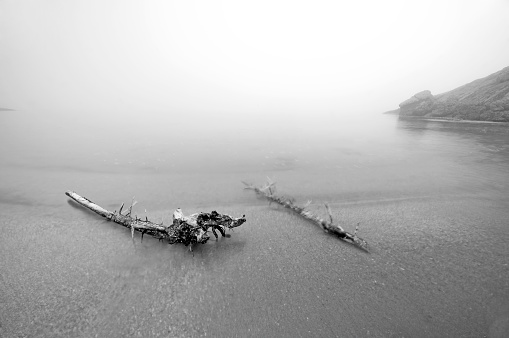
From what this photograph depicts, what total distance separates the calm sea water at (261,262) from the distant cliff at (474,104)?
33642 mm

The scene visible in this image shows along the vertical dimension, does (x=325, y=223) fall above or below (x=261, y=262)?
above

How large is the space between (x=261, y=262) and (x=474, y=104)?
171ft

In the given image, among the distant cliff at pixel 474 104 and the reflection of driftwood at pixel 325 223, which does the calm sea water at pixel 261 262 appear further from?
the distant cliff at pixel 474 104

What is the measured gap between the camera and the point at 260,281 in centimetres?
587

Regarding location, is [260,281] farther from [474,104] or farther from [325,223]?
[474,104]

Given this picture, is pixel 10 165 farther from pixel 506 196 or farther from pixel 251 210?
pixel 506 196

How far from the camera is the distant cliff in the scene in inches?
1406

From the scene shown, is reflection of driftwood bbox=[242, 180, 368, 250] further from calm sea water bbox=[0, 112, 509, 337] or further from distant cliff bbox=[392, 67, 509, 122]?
distant cliff bbox=[392, 67, 509, 122]

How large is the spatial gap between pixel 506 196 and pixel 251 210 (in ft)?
39.4

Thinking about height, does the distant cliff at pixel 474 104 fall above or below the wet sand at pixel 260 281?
above

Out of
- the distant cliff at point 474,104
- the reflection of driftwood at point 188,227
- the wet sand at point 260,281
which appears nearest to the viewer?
the wet sand at point 260,281

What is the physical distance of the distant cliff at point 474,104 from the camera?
35.7 meters

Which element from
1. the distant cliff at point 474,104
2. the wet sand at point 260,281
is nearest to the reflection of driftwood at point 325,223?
the wet sand at point 260,281

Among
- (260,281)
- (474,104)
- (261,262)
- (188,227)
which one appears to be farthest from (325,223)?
(474,104)
